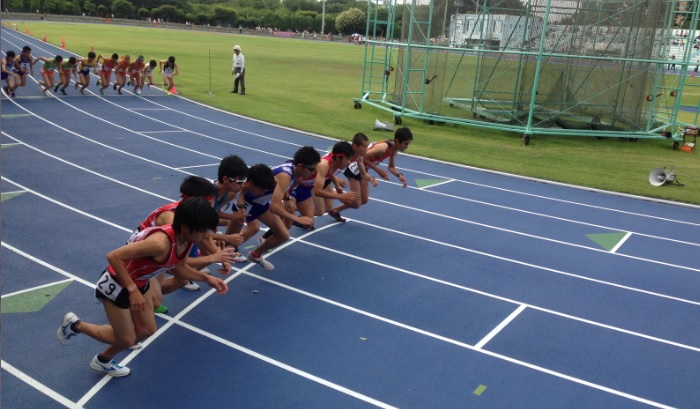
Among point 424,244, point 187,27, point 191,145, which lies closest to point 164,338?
point 424,244

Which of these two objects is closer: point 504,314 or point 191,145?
point 504,314

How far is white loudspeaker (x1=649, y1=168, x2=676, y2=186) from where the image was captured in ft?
43.0

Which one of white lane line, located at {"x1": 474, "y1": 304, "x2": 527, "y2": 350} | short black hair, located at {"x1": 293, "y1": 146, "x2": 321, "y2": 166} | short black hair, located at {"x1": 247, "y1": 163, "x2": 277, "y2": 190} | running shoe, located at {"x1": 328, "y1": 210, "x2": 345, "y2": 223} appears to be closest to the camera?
white lane line, located at {"x1": 474, "y1": 304, "x2": 527, "y2": 350}

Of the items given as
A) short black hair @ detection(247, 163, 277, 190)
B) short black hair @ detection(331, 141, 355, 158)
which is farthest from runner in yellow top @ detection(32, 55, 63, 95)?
short black hair @ detection(247, 163, 277, 190)

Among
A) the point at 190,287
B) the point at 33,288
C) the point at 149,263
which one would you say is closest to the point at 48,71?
the point at 33,288

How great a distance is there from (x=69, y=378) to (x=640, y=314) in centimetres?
627

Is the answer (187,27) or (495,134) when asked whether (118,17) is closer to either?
(187,27)

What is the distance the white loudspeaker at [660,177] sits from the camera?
13094 mm

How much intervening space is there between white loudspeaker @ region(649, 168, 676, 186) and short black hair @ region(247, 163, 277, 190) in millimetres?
10179

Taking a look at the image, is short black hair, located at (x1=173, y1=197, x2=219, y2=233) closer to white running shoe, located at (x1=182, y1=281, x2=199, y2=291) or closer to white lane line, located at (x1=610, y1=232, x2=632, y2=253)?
white running shoe, located at (x1=182, y1=281, x2=199, y2=291)

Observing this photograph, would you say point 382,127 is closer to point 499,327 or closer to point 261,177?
point 261,177

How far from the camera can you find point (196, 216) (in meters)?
4.39

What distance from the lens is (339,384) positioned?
16.8 feet

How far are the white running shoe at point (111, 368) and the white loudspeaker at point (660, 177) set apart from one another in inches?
479
